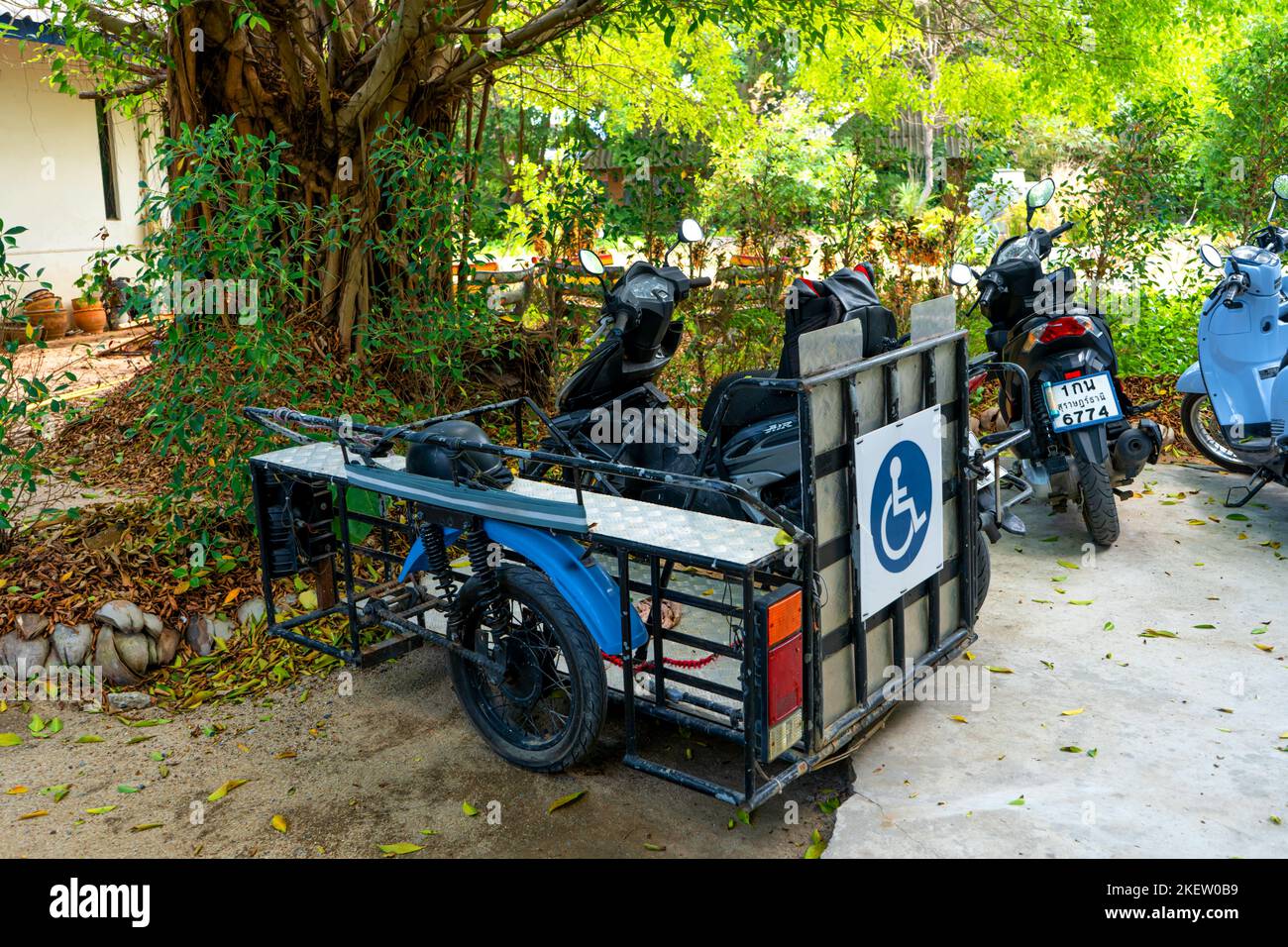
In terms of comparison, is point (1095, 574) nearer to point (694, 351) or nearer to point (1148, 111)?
A: point (694, 351)

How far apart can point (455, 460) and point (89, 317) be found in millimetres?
9636

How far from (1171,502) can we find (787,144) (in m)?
10.9

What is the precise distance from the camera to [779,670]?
336 cm

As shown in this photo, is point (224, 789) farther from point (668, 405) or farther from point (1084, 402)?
point (1084, 402)

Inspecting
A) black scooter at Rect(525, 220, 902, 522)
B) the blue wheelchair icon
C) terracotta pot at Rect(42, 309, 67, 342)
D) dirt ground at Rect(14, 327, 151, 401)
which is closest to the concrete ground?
the blue wheelchair icon

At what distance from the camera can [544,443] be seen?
5.39 meters

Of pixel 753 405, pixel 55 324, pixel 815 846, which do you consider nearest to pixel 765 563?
pixel 815 846

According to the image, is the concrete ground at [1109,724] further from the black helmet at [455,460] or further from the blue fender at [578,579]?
the black helmet at [455,460]

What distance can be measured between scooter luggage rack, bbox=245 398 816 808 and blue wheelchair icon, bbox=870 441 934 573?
350 mm

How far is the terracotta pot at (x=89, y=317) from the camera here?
12086 millimetres

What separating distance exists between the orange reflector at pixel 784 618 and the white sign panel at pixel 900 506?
357mm

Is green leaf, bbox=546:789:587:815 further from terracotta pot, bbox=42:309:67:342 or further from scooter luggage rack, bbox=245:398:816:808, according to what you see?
terracotta pot, bbox=42:309:67:342

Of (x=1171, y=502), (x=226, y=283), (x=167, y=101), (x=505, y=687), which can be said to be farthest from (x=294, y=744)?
(x=1171, y=502)

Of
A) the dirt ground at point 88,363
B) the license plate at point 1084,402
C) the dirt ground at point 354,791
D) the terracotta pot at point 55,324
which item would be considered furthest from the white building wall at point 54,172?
the license plate at point 1084,402
